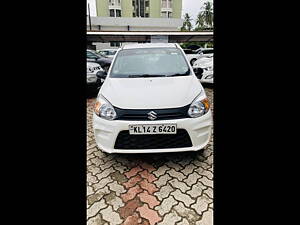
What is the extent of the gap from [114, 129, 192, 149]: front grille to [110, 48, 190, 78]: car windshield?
1059mm

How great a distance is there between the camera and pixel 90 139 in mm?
3062

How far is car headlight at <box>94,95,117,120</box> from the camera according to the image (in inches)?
79.8

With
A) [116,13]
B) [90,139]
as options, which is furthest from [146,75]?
[116,13]

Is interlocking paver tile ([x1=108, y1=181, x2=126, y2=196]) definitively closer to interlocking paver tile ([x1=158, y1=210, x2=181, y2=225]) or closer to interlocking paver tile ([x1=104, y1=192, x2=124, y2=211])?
interlocking paver tile ([x1=104, y1=192, x2=124, y2=211])

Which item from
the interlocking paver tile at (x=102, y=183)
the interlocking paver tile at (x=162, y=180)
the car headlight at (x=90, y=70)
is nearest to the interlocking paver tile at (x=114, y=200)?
the interlocking paver tile at (x=102, y=183)

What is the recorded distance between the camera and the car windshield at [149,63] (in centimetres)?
274

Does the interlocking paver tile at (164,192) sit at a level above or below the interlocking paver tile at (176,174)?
below

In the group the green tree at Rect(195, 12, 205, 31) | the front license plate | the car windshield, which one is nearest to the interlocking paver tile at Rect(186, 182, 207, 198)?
the front license plate

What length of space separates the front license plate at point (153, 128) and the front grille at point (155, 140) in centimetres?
5

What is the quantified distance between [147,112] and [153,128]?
181 mm

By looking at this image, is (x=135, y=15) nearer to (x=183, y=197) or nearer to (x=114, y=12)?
(x=114, y=12)

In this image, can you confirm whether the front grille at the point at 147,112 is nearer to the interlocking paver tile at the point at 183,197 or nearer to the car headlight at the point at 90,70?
the interlocking paver tile at the point at 183,197
